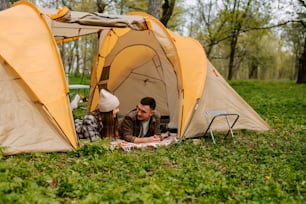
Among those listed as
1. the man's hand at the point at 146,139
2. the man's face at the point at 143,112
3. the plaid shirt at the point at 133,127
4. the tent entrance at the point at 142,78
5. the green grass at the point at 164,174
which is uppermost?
the tent entrance at the point at 142,78

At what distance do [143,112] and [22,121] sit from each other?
198 centimetres

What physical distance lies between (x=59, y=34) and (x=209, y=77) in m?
3.02

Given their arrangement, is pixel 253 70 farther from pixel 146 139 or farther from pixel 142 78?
pixel 146 139

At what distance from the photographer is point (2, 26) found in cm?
572

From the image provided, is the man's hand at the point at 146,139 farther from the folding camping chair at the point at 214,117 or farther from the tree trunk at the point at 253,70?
the tree trunk at the point at 253,70

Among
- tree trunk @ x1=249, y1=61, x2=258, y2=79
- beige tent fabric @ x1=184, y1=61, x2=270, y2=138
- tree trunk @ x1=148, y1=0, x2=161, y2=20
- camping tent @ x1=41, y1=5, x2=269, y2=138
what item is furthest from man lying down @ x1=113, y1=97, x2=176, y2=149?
tree trunk @ x1=249, y1=61, x2=258, y2=79

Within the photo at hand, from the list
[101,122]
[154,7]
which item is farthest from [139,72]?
[154,7]

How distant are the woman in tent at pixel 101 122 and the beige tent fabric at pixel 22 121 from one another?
26.8 inches

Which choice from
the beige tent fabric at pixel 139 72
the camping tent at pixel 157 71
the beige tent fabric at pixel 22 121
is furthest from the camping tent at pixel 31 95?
the beige tent fabric at pixel 139 72

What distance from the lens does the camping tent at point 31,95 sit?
522 cm

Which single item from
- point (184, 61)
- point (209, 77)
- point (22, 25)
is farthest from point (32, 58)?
point (209, 77)

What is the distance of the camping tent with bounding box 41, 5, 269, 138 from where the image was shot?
256 inches

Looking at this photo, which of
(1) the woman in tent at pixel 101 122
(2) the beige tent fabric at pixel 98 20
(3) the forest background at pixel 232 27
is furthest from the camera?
(3) the forest background at pixel 232 27

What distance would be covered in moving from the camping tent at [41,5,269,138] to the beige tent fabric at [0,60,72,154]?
1184mm
